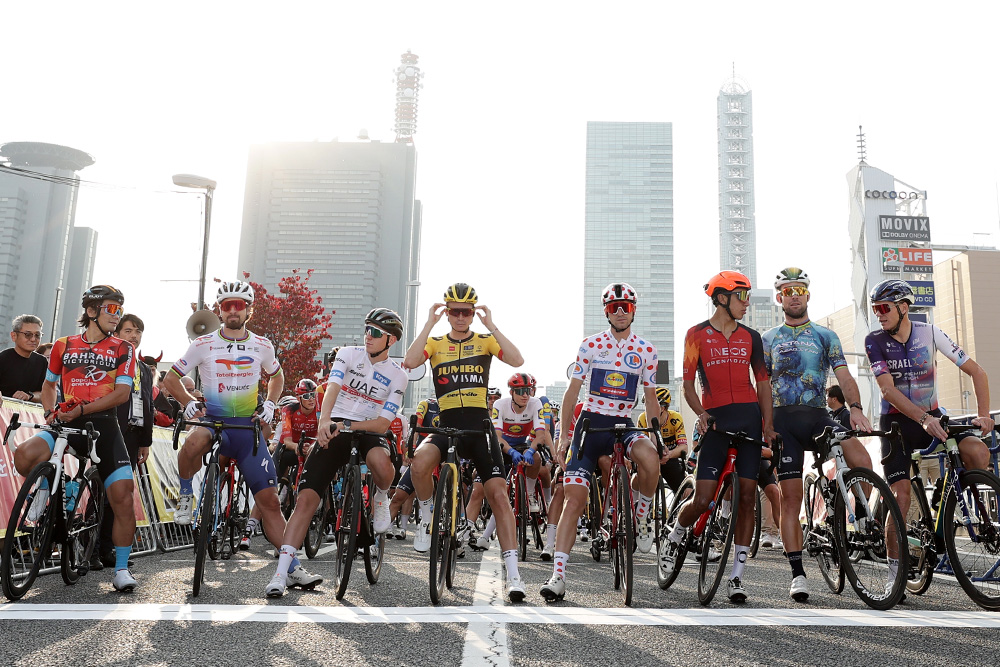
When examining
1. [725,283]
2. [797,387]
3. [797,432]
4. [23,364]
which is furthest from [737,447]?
[23,364]

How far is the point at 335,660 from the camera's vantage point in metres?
3.85

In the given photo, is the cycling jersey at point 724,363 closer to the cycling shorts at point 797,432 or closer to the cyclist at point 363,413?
the cycling shorts at point 797,432

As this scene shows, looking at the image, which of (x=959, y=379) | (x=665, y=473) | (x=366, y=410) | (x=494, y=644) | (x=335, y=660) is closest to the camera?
(x=335, y=660)

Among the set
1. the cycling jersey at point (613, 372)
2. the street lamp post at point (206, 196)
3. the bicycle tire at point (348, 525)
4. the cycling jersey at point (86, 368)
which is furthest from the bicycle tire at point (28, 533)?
the street lamp post at point (206, 196)

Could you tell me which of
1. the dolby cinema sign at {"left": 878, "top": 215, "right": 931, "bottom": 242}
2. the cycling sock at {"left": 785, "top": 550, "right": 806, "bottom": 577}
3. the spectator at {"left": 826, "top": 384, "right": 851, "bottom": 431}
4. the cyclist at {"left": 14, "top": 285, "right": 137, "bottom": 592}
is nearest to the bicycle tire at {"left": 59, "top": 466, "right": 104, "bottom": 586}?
the cyclist at {"left": 14, "top": 285, "right": 137, "bottom": 592}

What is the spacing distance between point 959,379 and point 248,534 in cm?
8209

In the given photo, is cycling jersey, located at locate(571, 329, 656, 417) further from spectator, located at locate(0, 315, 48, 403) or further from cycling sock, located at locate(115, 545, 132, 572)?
spectator, located at locate(0, 315, 48, 403)

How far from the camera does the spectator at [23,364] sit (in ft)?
28.9

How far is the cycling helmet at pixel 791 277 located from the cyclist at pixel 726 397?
45cm

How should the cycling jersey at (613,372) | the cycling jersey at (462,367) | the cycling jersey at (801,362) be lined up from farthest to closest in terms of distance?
1. the cycling jersey at (613,372)
2. the cycling jersey at (801,362)
3. the cycling jersey at (462,367)

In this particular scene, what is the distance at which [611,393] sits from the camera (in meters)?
6.65

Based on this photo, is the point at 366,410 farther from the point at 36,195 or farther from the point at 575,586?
the point at 36,195

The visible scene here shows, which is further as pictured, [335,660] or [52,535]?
[52,535]

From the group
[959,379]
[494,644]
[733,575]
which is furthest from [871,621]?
[959,379]
